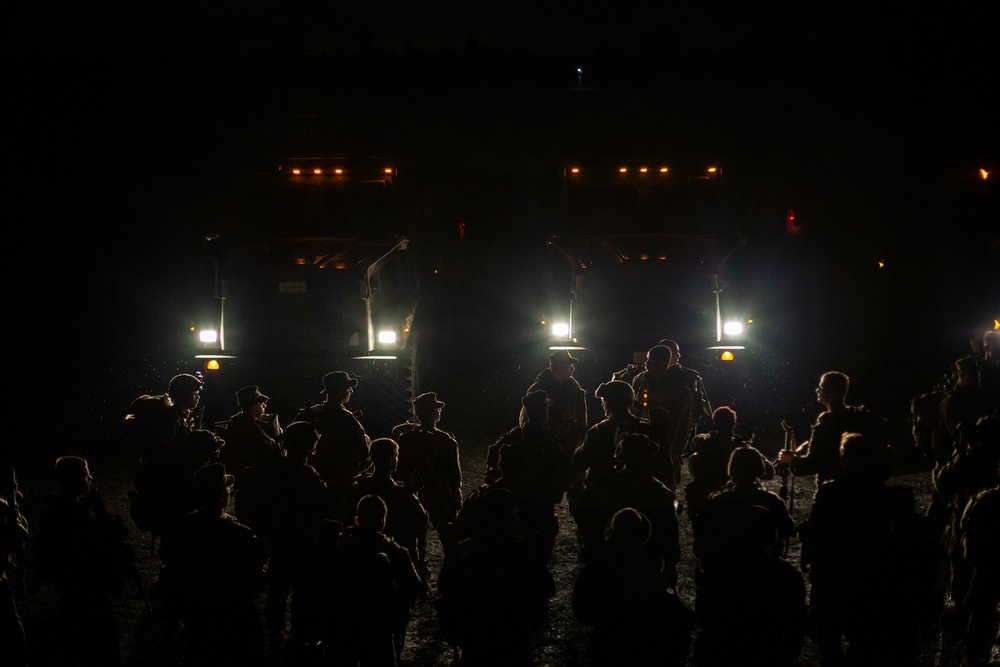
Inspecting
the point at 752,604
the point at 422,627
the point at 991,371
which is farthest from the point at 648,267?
the point at 752,604

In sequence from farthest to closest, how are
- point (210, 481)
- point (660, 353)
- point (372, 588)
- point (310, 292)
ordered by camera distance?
point (310, 292) < point (660, 353) < point (210, 481) < point (372, 588)

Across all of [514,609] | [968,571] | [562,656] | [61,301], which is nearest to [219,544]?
[514,609]

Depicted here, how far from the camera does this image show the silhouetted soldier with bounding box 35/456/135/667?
4031mm

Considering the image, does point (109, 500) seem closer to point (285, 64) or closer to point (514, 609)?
point (514, 609)

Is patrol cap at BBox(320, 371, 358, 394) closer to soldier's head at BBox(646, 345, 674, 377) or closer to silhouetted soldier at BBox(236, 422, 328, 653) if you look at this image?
silhouetted soldier at BBox(236, 422, 328, 653)

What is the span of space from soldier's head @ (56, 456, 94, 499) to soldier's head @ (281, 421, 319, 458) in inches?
41.8

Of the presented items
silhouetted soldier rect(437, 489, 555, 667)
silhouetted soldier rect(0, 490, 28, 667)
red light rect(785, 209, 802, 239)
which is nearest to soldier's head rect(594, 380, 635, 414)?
silhouetted soldier rect(437, 489, 555, 667)

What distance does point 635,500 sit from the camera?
15.6 feet

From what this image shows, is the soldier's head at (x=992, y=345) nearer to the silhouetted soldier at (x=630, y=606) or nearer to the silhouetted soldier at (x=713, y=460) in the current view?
the silhouetted soldier at (x=713, y=460)

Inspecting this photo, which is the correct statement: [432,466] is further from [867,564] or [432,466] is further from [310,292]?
[310,292]

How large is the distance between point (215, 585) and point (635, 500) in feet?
7.82

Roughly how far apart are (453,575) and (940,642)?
299 centimetres

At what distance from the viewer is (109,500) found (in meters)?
8.02

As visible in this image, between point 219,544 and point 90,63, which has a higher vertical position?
point 90,63
